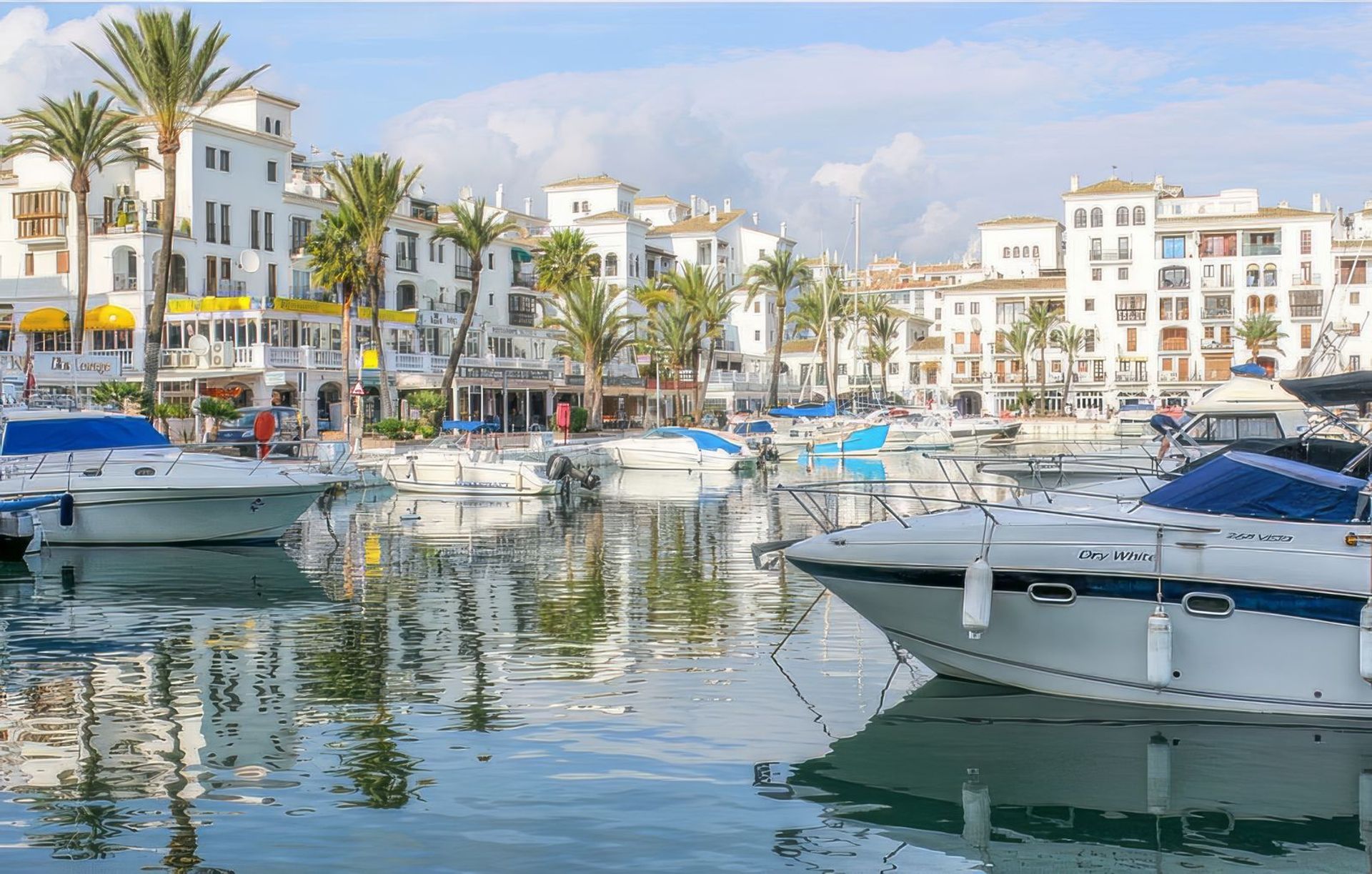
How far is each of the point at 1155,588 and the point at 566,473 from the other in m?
29.6

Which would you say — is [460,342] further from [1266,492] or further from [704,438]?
[1266,492]

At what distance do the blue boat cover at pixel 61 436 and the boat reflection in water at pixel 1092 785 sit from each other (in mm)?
18841

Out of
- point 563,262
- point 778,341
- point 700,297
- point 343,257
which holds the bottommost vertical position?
point 778,341

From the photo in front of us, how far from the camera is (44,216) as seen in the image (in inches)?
2618

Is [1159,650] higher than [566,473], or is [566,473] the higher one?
[566,473]

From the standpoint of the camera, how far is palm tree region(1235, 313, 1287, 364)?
107938 millimetres

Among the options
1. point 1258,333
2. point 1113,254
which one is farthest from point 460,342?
point 1113,254

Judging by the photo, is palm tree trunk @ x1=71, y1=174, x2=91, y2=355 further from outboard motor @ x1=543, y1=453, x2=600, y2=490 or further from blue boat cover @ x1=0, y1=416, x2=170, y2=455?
blue boat cover @ x1=0, y1=416, x2=170, y2=455

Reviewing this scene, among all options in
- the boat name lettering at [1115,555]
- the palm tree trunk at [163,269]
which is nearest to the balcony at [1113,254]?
the palm tree trunk at [163,269]

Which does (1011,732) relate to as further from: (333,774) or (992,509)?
(333,774)

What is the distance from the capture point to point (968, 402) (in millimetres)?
128500

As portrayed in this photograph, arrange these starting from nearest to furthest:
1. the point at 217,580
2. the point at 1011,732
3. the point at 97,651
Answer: the point at 1011,732
the point at 97,651
the point at 217,580

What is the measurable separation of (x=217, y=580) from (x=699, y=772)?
13621mm

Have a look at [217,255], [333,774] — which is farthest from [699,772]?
[217,255]
